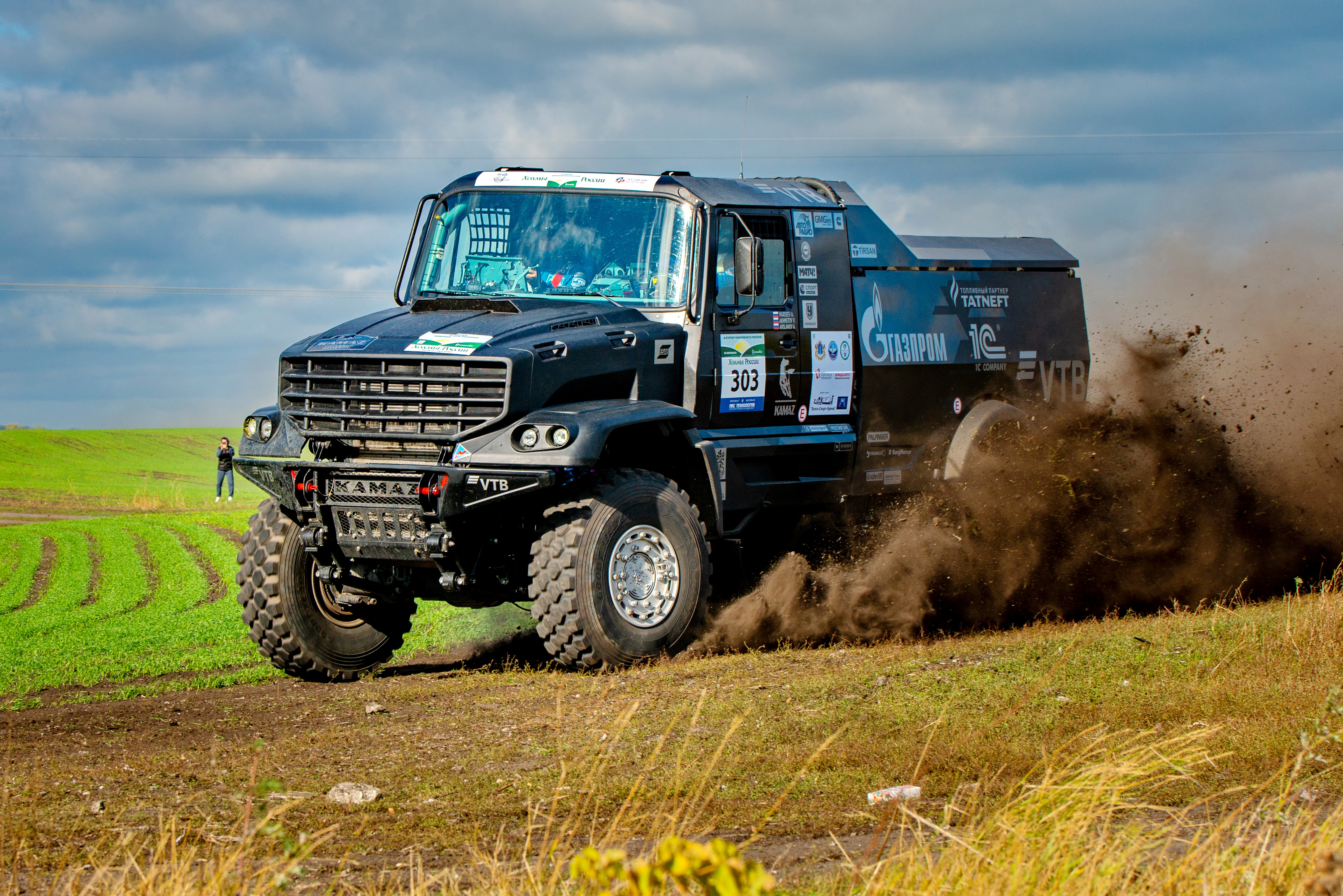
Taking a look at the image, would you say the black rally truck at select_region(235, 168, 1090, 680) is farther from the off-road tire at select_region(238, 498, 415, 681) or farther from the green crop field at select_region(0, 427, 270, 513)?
the green crop field at select_region(0, 427, 270, 513)

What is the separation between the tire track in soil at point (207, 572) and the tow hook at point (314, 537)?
319 inches

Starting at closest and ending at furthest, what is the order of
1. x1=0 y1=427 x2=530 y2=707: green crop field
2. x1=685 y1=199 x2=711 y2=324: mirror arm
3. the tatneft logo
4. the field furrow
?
x1=685 y1=199 x2=711 y2=324: mirror arm → x1=0 y1=427 x2=530 y2=707: green crop field → the tatneft logo → the field furrow

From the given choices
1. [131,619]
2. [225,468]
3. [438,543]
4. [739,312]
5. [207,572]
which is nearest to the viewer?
[438,543]

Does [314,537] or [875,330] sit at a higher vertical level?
[875,330]

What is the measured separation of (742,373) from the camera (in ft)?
31.4

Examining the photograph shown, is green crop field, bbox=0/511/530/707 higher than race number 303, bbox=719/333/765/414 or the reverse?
the reverse

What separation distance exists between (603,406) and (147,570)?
546 inches

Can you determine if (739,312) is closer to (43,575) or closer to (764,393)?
(764,393)

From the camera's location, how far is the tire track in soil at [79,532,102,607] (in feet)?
53.9

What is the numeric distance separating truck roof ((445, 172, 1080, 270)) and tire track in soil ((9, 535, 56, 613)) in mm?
10184

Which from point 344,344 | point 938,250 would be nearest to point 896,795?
point 344,344

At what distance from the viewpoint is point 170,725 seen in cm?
720

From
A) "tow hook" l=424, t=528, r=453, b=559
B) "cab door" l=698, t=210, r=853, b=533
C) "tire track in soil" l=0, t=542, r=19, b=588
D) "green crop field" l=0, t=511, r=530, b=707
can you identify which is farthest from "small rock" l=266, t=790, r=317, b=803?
"tire track in soil" l=0, t=542, r=19, b=588

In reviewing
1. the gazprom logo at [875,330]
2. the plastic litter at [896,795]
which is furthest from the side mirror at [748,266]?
the plastic litter at [896,795]
